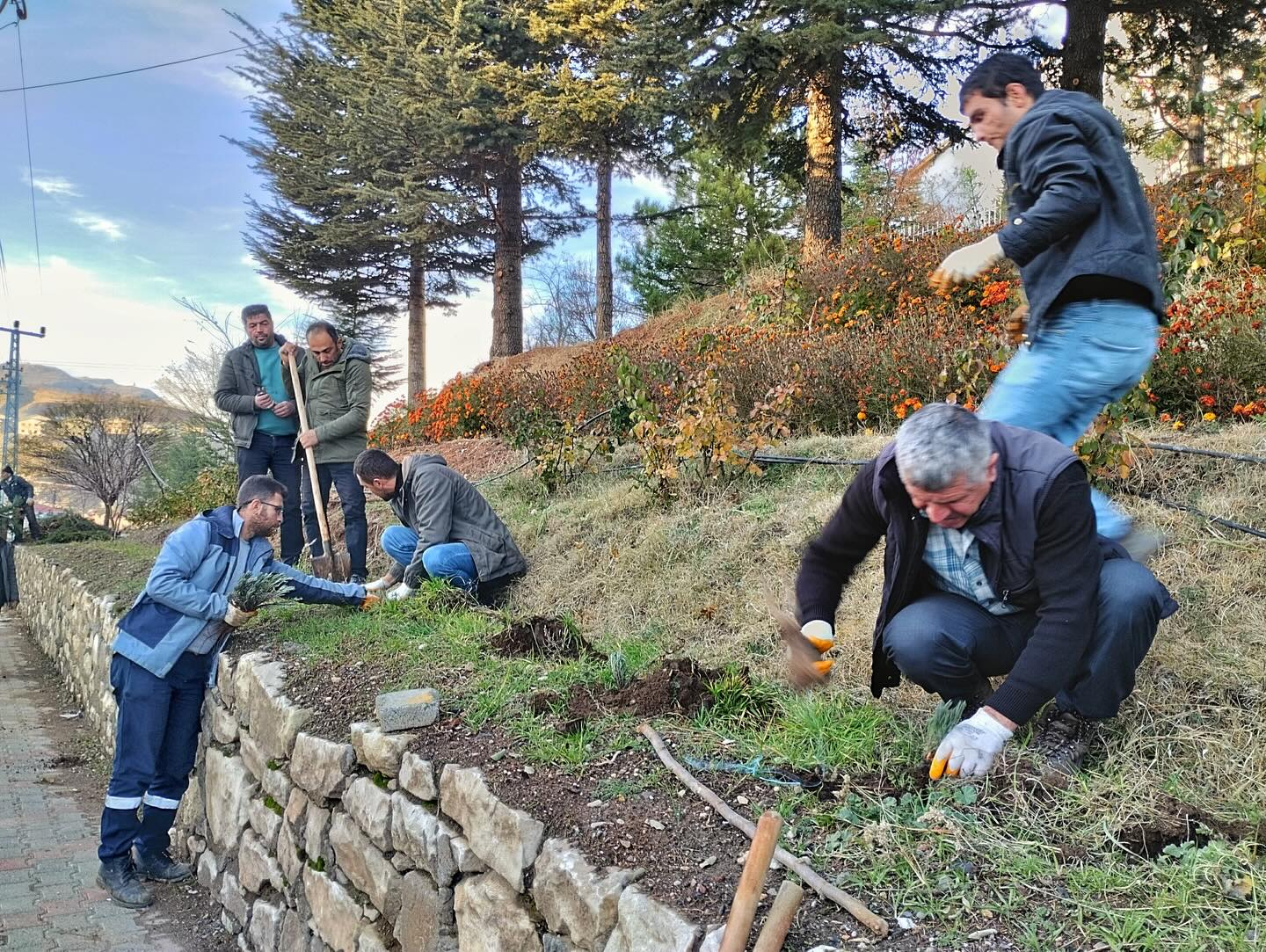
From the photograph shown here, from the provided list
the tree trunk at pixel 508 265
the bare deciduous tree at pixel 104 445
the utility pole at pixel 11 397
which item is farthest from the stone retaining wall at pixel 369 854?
the utility pole at pixel 11 397

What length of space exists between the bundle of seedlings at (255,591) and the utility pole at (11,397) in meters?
27.7

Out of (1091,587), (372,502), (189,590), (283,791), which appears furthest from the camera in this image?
(372,502)

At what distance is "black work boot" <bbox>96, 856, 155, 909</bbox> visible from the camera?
4.31m

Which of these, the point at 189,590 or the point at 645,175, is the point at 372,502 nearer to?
the point at 189,590

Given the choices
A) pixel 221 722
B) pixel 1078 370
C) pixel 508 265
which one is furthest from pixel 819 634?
pixel 508 265

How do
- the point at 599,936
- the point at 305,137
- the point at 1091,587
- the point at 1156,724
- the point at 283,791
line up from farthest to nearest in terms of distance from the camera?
the point at 305,137, the point at 283,791, the point at 1156,724, the point at 1091,587, the point at 599,936

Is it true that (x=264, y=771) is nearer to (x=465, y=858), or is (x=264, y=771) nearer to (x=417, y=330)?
(x=465, y=858)

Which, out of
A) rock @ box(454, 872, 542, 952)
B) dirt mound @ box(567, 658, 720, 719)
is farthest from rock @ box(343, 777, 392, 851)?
dirt mound @ box(567, 658, 720, 719)

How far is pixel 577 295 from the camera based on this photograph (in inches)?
1081

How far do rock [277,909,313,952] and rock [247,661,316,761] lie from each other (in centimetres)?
62

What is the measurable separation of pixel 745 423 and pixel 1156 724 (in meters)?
3.42

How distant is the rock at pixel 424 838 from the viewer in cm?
275

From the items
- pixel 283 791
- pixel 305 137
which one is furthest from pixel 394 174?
pixel 283 791

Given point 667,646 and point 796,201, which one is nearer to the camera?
point 667,646
